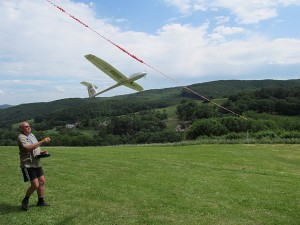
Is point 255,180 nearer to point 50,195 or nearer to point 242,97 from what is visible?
point 50,195

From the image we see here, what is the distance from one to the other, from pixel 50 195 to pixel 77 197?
0.81 metres

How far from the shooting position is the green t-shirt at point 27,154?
7904 millimetres

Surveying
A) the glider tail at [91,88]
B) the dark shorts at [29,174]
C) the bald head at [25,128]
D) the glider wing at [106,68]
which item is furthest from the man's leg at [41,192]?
the glider tail at [91,88]

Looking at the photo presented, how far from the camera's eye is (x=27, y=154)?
8039mm

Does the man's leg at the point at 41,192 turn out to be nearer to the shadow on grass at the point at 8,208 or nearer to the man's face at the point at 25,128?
the shadow on grass at the point at 8,208

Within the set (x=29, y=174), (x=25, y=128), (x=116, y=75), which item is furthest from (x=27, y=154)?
(x=116, y=75)

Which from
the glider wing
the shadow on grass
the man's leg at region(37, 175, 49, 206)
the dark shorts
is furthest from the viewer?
the glider wing

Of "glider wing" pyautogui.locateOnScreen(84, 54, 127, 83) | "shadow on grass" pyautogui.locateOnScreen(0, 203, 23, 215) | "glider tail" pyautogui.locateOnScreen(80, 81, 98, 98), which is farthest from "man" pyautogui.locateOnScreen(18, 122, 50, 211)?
"glider tail" pyautogui.locateOnScreen(80, 81, 98, 98)

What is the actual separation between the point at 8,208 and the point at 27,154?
1.46 meters

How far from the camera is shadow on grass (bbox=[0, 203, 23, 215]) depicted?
7.86 metres

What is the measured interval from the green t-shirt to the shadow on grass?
108 cm

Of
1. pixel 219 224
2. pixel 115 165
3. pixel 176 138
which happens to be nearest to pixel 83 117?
pixel 176 138

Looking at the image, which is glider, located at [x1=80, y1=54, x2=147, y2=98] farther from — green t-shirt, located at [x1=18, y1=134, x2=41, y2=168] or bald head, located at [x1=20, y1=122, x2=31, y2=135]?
green t-shirt, located at [x1=18, y1=134, x2=41, y2=168]

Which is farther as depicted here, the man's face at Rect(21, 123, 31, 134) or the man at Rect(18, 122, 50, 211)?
the man's face at Rect(21, 123, 31, 134)
